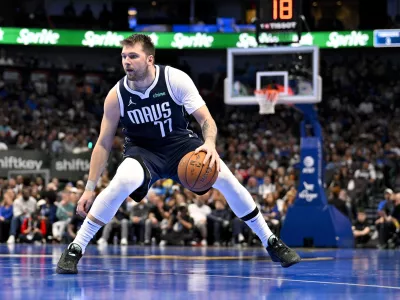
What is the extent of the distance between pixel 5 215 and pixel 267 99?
23.6 ft

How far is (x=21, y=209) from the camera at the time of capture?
20.3 meters

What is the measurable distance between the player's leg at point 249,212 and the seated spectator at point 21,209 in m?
12.6

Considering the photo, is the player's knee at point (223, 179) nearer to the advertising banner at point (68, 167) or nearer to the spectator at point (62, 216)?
the spectator at point (62, 216)

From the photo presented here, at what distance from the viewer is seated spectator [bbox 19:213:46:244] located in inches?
771

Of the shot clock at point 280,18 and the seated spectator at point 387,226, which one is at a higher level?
the shot clock at point 280,18

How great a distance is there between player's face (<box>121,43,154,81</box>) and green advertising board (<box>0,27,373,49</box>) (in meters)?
22.2

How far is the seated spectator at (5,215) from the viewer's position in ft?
65.7

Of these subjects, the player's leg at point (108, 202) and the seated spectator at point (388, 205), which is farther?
the seated spectator at point (388, 205)

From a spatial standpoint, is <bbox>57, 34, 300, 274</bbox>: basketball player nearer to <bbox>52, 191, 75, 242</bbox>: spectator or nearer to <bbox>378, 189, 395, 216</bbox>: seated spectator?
<bbox>378, 189, 395, 216</bbox>: seated spectator

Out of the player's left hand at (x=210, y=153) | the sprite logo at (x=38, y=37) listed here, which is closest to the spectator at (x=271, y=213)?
the player's left hand at (x=210, y=153)

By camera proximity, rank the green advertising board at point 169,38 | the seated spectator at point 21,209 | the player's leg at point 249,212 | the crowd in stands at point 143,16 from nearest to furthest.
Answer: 1. the player's leg at point 249,212
2. the seated spectator at point 21,209
3. the green advertising board at point 169,38
4. the crowd in stands at point 143,16

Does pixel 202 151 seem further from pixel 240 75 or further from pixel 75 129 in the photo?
pixel 75 129

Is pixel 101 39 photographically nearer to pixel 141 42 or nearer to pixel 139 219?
pixel 139 219

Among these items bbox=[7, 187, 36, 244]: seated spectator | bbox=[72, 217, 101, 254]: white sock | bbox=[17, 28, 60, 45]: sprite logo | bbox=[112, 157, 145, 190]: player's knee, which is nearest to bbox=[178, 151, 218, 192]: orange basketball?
bbox=[112, 157, 145, 190]: player's knee
